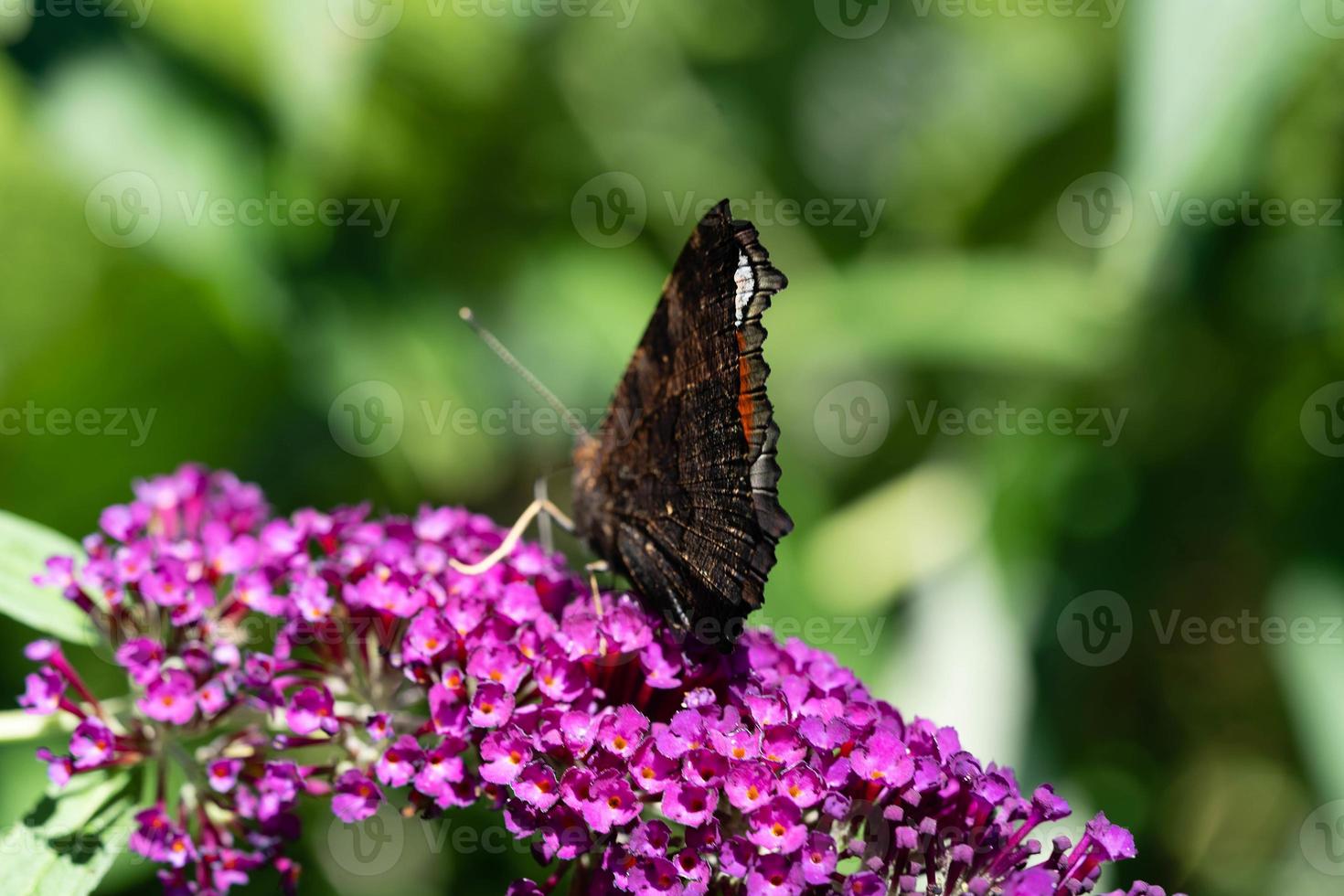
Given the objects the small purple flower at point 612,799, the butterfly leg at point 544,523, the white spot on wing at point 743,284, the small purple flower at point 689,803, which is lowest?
the small purple flower at point 612,799

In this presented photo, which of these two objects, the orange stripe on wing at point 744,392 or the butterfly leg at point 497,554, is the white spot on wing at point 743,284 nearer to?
the orange stripe on wing at point 744,392

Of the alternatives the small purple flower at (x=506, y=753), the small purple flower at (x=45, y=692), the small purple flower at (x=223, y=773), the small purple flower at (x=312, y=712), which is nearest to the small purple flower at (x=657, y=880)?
the small purple flower at (x=506, y=753)

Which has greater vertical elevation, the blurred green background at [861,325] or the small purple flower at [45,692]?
the blurred green background at [861,325]

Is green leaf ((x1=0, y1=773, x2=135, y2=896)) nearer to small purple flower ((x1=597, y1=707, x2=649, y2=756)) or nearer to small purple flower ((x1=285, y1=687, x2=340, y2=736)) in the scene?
small purple flower ((x1=285, y1=687, x2=340, y2=736))

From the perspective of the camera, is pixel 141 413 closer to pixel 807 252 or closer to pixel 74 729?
pixel 74 729

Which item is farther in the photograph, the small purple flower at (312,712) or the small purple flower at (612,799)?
the small purple flower at (312,712)

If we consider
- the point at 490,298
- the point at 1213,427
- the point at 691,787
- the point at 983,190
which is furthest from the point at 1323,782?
the point at 490,298

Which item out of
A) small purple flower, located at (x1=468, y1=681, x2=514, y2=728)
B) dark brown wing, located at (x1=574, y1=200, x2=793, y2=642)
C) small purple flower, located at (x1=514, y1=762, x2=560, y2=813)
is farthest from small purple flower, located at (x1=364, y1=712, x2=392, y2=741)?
dark brown wing, located at (x1=574, y1=200, x2=793, y2=642)
